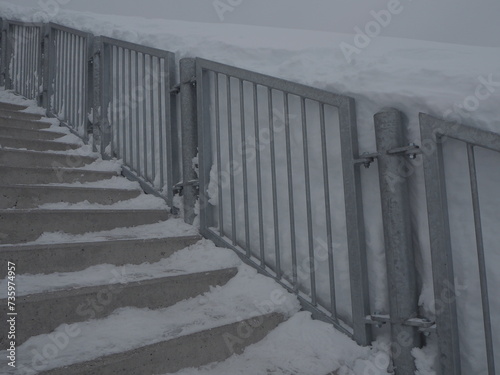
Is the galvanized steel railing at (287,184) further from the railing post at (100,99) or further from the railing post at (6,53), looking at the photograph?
the railing post at (6,53)

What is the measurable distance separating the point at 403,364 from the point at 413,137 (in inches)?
35.4

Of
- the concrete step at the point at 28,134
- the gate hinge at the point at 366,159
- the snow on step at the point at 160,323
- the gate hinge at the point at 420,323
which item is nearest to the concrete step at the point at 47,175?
the concrete step at the point at 28,134

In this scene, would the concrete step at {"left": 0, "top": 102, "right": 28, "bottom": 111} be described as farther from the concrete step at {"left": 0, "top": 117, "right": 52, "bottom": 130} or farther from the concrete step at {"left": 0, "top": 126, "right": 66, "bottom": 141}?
the concrete step at {"left": 0, "top": 126, "right": 66, "bottom": 141}

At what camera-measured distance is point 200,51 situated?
280 centimetres

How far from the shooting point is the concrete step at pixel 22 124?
3.54 metres

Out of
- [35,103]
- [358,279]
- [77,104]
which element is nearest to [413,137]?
[358,279]

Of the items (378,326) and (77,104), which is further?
(77,104)

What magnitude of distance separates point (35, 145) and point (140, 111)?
85 cm

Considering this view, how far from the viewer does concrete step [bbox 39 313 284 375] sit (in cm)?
134

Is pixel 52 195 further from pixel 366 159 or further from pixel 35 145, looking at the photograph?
pixel 366 159

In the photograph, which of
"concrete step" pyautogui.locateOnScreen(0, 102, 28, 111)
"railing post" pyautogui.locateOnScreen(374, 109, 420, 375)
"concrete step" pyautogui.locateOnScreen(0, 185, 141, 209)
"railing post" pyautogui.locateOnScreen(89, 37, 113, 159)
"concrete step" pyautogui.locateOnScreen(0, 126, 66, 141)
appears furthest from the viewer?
"concrete step" pyautogui.locateOnScreen(0, 102, 28, 111)

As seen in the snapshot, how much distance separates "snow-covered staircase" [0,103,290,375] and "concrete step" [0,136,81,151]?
1.06ft

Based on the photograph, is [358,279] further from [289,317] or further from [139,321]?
[139,321]

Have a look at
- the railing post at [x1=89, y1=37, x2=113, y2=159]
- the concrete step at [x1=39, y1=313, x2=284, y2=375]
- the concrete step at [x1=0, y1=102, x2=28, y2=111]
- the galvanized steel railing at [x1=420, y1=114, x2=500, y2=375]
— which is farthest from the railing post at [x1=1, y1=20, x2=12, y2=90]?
the galvanized steel railing at [x1=420, y1=114, x2=500, y2=375]
